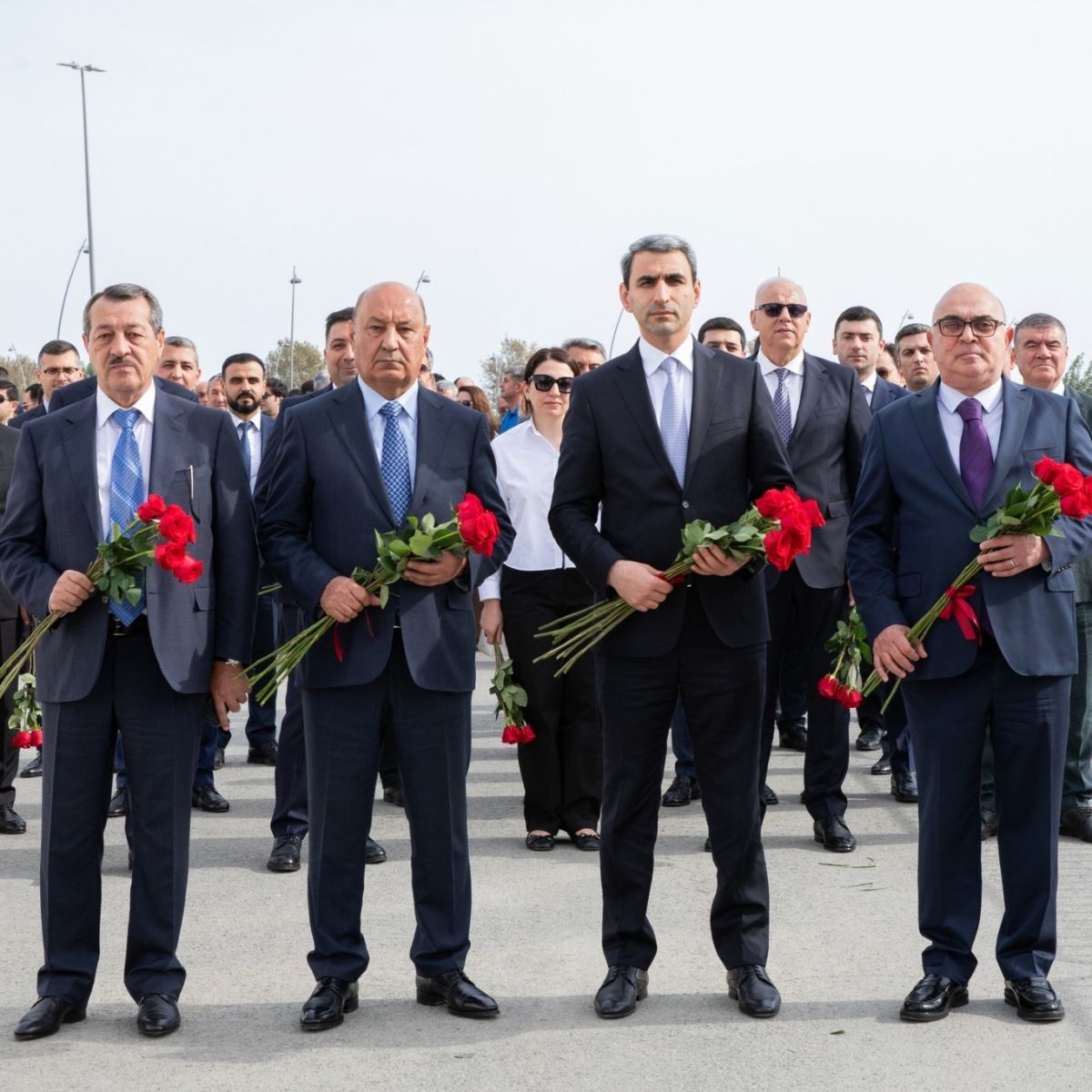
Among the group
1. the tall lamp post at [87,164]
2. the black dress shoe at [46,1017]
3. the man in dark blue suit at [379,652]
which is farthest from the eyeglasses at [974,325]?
the tall lamp post at [87,164]

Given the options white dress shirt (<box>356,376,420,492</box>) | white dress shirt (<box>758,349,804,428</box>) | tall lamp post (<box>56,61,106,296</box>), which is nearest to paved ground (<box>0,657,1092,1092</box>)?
white dress shirt (<box>356,376,420,492</box>)

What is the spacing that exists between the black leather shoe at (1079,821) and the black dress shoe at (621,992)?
10.5ft

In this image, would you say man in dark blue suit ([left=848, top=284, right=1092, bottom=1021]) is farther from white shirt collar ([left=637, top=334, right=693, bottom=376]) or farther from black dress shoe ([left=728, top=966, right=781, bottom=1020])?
white shirt collar ([left=637, top=334, right=693, bottom=376])

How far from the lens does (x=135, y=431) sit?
17.6ft

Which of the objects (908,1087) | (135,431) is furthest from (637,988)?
→ (135,431)

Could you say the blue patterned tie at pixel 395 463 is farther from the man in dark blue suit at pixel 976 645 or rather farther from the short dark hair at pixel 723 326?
the short dark hair at pixel 723 326

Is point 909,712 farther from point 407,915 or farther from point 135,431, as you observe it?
point 135,431

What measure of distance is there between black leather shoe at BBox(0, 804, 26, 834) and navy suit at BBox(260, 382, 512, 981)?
363 cm

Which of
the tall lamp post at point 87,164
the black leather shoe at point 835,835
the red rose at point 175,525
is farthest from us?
the tall lamp post at point 87,164

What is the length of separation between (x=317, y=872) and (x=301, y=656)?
0.74m

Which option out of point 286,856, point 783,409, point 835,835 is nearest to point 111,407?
point 286,856

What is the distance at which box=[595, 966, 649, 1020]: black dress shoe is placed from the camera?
5.16 m

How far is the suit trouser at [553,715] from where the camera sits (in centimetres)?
788

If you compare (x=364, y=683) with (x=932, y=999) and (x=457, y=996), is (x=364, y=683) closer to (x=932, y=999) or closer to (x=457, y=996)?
(x=457, y=996)
